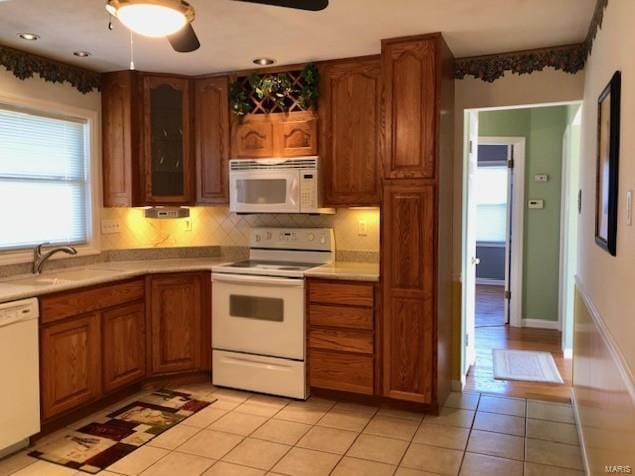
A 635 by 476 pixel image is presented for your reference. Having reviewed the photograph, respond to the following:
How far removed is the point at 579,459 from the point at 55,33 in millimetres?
3813

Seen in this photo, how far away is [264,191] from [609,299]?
247cm

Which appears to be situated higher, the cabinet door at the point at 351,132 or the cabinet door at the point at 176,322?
the cabinet door at the point at 351,132

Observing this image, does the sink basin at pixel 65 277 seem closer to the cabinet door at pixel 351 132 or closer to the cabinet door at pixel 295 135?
the cabinet door at pixel 295 135

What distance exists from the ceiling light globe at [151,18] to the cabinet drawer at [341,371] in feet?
7.78

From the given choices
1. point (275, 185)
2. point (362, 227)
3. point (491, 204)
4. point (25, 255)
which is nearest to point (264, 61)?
point (275, 185)

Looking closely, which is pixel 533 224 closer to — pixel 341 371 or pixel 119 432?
pixel 341 371

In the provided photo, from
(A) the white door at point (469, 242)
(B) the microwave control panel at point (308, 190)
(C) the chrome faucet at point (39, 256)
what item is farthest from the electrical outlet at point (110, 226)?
(A) the white door at point (469, 242)

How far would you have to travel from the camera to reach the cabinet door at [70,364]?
307cm

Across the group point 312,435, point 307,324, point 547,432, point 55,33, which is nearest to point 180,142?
point 55,33

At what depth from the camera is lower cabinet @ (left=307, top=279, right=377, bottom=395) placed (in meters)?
3.51

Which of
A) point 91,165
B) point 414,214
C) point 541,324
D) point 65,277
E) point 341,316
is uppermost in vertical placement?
point 91,165

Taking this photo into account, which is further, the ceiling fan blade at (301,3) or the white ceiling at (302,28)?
the white ceiling at (302,28)

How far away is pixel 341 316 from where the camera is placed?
3.57 meters

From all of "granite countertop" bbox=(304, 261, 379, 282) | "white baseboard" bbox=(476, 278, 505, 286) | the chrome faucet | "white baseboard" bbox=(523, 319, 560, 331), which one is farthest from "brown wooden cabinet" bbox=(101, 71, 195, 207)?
"white baseboard" bbox=(476, 278, 505, 286)
